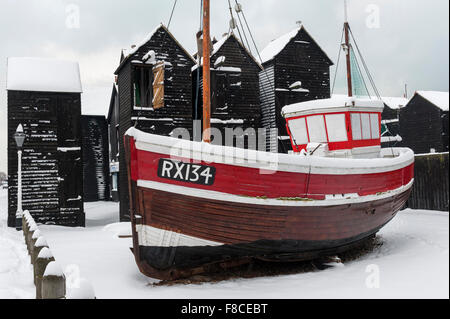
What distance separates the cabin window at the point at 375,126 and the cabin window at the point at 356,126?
65 cm

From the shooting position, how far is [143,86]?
56.4 feet

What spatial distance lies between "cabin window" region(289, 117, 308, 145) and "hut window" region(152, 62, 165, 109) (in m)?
7.19

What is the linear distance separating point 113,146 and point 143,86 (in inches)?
497

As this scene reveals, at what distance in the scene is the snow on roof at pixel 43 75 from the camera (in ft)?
53.5

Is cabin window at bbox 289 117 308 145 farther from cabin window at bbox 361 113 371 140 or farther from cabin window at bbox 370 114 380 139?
cabin window at bbox 370 114 380 139

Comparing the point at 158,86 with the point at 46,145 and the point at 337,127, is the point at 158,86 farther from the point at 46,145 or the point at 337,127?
the point at 337,127

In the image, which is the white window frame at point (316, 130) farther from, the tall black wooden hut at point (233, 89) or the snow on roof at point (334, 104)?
the tall black wooden hut at point (233, 89)

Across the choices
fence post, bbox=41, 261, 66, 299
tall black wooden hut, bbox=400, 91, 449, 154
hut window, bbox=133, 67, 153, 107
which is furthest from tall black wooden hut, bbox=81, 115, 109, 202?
fence post, bbox=41, 261, 66, 299

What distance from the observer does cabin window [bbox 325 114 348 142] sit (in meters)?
9.78

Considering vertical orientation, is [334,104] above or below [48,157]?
above

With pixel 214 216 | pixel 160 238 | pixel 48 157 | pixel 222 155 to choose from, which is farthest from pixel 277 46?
Answer: pixel 160 238

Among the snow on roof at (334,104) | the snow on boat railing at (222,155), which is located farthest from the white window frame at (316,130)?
the snow on boat railing at (222,155)
